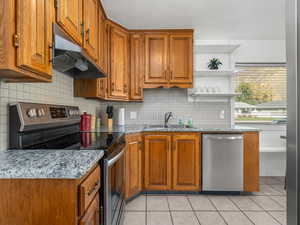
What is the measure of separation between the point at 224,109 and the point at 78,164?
2.93m

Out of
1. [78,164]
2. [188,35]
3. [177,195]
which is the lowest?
[177,195]

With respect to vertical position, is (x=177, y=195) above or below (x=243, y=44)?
below

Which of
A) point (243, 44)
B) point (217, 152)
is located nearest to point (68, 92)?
point (217, 152)

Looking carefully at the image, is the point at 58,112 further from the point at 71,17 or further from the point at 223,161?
the point at 223,161

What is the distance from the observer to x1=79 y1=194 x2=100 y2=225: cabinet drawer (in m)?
0.91

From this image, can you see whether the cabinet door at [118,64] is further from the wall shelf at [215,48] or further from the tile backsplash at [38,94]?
the wall shelf at [215,48]

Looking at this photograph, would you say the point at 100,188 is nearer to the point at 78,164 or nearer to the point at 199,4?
the point at 78,164

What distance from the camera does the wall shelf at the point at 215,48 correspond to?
309 cm

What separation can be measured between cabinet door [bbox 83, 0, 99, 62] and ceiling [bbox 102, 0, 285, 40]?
11.8 inches

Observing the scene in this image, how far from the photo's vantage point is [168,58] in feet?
9.88

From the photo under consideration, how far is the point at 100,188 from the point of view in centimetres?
121

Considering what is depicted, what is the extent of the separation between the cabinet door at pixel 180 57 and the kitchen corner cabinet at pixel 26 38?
207 cm

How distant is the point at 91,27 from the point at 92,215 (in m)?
1.69

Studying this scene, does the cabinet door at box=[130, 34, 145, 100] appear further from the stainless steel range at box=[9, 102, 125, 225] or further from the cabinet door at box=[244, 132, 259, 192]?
the cabinet door at box=[244, 132, 259, 192]
